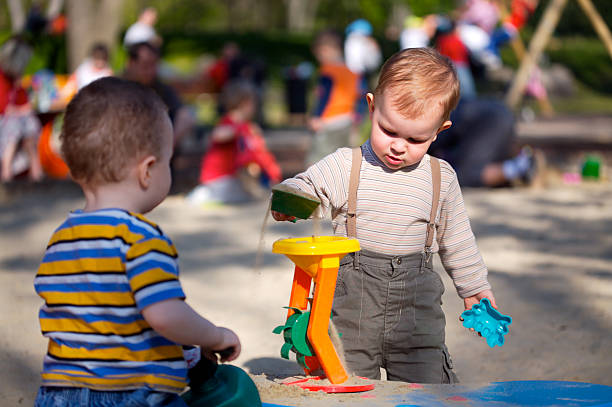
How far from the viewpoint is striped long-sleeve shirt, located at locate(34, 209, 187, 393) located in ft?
5.32

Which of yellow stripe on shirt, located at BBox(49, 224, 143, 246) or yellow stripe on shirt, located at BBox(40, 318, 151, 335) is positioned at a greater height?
yellow stripe on shirt, located at BBox(49, 224, 143, 246)

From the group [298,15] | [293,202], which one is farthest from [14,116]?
[298,15]

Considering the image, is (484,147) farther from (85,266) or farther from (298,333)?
(85,266)

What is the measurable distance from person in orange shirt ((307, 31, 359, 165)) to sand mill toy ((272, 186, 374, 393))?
5241 mm

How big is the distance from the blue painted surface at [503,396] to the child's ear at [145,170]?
2.30 feet

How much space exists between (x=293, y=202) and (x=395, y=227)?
0.47 m

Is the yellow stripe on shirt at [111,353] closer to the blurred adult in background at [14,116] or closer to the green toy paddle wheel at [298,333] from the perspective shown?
the green toy paddle wheel at [298,333]

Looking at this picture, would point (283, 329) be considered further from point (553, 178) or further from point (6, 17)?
point (6, 17)

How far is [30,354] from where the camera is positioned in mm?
3076

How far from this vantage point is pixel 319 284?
84.0 inches

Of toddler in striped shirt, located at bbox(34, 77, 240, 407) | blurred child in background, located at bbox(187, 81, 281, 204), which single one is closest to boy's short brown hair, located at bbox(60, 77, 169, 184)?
toddler in striped shirt, located at bbox(34, 77, 240, 407)

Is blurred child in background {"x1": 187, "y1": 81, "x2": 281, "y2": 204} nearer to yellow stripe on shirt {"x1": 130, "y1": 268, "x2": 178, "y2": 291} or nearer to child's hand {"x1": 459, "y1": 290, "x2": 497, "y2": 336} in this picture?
child's hand {"x1": 459, "y1": 290, "x2": 497, "y2": 336}

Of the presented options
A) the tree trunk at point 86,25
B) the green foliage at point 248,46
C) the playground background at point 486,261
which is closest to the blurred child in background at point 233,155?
the playground background at point 486,261

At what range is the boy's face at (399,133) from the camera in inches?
90.2
